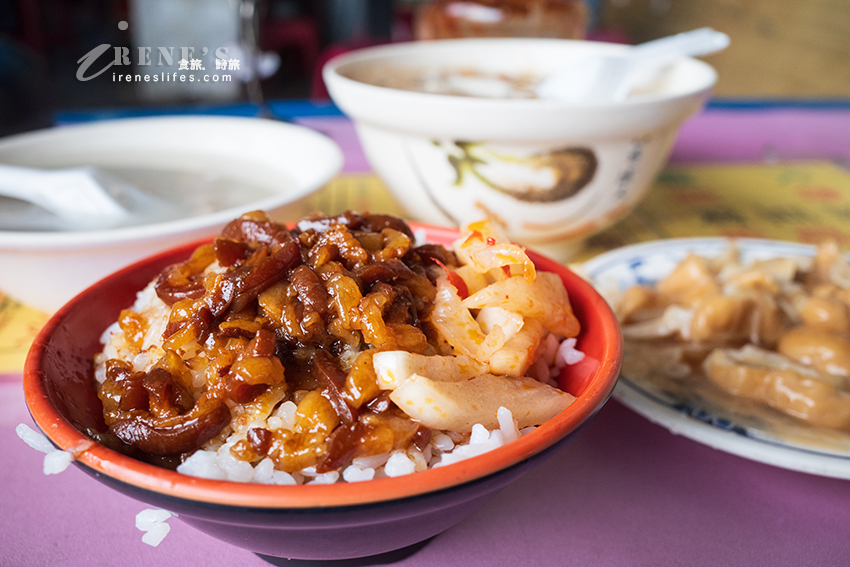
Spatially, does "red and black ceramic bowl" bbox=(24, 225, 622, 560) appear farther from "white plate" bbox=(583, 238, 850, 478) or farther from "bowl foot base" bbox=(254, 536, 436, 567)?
"white plate" bbox=(583, 238, 850, 478)

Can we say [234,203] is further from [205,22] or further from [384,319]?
[205,22]

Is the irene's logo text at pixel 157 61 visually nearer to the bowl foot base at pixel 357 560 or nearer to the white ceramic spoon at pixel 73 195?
the white ceramic spoon at pixel 73 195

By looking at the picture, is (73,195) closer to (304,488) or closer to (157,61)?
(157,61)

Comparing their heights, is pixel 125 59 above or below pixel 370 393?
above

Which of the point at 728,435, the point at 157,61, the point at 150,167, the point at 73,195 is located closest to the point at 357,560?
the point at 728,435

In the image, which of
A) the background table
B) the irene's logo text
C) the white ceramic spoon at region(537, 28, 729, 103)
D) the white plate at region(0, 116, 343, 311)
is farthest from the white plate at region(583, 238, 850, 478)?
the irene's logo text

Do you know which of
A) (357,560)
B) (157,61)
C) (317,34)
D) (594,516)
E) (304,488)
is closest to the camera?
(304,488)

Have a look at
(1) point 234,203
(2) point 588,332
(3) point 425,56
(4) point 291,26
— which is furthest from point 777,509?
(4) point 291,26
